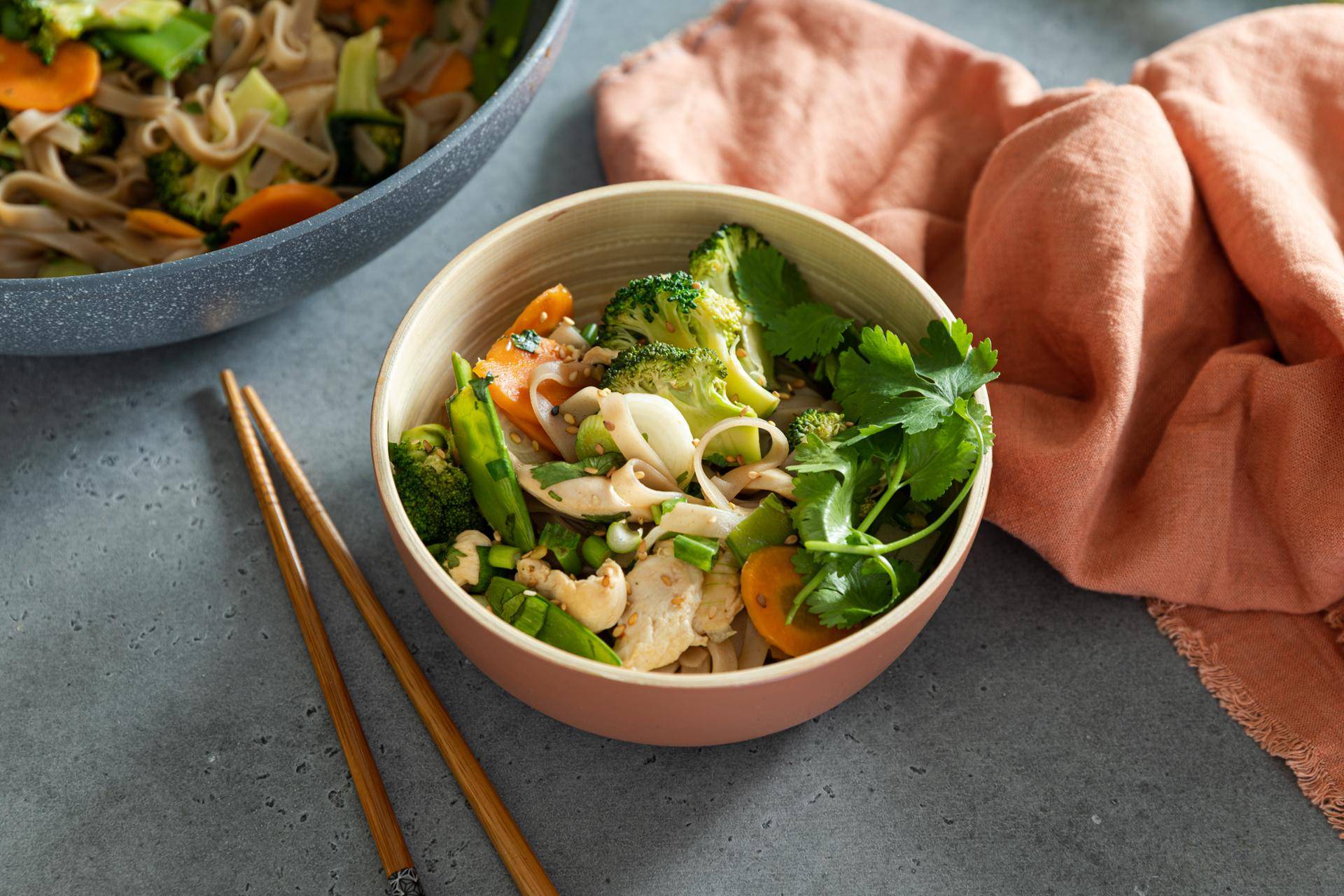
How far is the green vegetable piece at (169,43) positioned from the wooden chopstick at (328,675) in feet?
1.69

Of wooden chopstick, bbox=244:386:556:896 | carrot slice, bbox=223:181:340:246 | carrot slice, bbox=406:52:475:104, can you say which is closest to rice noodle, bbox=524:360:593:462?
wooden chopstick, bbox=244:386:556:896

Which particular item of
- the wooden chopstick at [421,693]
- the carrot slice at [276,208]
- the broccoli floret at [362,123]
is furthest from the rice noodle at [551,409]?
the broccoli floret at [362,123]

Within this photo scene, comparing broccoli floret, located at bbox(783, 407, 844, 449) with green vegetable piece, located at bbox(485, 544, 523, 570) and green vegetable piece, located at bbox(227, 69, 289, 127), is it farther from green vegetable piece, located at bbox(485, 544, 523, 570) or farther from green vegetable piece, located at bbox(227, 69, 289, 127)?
green vegetable piece, located at bbox(227, 69, 289, 127)

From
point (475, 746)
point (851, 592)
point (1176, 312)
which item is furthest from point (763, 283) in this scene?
point (475, 746)

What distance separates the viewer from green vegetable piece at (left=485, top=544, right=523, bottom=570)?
122 centimetres

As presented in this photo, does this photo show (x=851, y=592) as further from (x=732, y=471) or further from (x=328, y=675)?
(x=328, y=675)

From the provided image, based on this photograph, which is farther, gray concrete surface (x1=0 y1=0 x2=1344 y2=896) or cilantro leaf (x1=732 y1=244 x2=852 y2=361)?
cilantro leaf (x1=732 y1=244 x2=852 y2=361)

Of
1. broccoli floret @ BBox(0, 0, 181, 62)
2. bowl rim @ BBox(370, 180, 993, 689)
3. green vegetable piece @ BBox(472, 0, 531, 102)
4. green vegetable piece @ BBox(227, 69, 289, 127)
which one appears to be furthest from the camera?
green vegetable piece @ BBox(472, 0, 531, 102)

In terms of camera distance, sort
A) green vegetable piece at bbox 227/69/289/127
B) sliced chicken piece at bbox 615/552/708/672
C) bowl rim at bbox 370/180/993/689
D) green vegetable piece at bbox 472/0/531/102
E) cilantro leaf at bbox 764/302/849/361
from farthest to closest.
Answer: green vegetable piece at bbox 472/0/531/102 < green vegetable piece at bbox 227/69/289/127 < cilantro leaf at bbox 764/302/849/361 < sliced chicken piece at bbox 615/552/708/672 < bowl rim at bbox 370/180/993/689

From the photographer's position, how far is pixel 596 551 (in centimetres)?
124

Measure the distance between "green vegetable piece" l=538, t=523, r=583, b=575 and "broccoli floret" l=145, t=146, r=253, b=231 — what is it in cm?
83

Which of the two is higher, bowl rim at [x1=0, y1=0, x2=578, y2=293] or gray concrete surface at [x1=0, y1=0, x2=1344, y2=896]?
bowl rim at [x1=0, y1=0, x2=578, y2=293]

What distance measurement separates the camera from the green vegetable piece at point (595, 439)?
4.13 feet

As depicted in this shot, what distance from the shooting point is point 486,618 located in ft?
3.59
